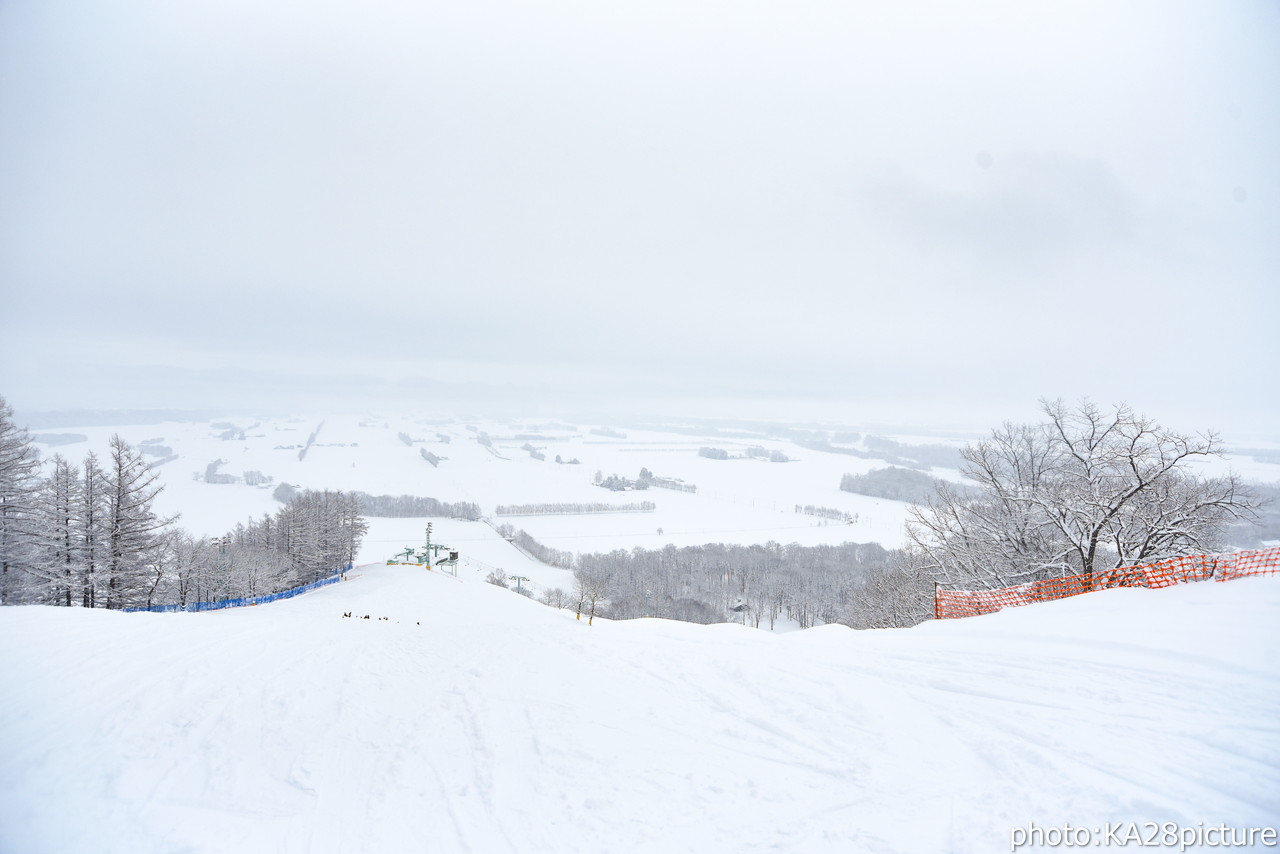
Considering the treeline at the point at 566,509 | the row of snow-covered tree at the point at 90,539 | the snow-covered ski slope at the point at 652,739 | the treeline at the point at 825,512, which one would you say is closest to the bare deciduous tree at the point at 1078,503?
the snow-covered ski slope at the point at 652,739

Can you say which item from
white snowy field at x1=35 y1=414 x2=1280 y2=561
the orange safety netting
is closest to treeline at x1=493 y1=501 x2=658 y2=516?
white snowy field at x1=35 y1=414 x2=1280 y2=561

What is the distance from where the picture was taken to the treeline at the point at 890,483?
78800 millimetres

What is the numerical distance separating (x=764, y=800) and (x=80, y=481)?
26.7m

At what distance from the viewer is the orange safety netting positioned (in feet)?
34.2

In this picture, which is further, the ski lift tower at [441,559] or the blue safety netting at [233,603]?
the ski lift tower at [441,559]

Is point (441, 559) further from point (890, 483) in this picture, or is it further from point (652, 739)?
point (890, 483)

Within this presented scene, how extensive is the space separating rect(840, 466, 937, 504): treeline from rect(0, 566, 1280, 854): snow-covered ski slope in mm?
76002

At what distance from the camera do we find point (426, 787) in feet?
15.6

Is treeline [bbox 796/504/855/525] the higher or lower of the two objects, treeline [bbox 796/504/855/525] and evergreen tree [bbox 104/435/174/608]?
the lower

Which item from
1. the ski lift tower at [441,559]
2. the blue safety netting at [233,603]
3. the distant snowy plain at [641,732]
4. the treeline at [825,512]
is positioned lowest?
the treeline at [825,512]

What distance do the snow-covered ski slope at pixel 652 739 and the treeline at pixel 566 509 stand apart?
67.9m

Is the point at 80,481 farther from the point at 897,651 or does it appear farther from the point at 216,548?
the point at 897,651

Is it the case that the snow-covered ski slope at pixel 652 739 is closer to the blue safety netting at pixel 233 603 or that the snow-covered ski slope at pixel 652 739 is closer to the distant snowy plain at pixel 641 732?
the distant snowy plain at pixel 641 732

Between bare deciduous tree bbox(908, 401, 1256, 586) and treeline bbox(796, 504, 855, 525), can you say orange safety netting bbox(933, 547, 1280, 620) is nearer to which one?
bare deciduous tree bbox(908, 401, 1256, 586)
